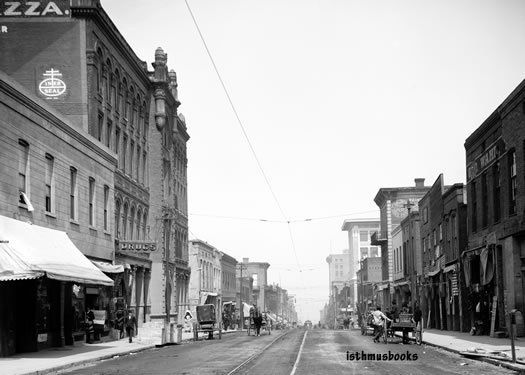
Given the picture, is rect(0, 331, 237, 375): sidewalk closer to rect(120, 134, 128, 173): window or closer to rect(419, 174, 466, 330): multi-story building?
rect(120, 134, 128, 173): window

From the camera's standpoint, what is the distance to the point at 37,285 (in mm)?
28031

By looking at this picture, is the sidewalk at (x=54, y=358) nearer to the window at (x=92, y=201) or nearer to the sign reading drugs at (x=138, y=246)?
the window at (x=92, y=201)

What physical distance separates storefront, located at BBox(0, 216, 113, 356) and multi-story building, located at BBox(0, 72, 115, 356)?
3 centimetres

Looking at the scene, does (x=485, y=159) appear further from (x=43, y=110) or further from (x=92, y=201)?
(x=43, y=110)

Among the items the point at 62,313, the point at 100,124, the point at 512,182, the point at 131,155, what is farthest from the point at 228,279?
the point at 512,182

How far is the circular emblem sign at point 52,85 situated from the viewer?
136 ft

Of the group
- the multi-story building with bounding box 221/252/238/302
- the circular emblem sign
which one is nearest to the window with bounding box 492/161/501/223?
the circular emblem sign

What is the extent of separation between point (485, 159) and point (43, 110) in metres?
20.9

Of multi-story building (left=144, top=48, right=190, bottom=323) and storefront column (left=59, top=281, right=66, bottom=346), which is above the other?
multi-story building (left=144, top=48, right=190, bottom=323)

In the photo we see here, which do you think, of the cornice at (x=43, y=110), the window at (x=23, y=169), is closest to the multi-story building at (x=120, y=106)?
the cornice at (x=43, y=110)

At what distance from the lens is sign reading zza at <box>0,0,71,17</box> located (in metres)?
41.4

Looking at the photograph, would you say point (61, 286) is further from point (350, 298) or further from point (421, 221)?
point (350, 298)

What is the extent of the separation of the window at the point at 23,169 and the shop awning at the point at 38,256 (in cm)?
125

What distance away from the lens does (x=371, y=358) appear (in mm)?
23438
